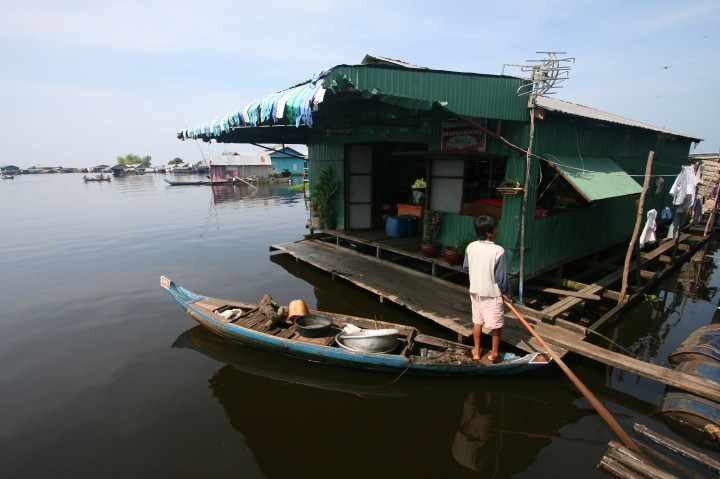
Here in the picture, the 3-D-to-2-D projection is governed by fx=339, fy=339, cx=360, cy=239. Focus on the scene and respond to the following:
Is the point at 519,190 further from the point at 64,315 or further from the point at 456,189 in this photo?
the point at 64,315

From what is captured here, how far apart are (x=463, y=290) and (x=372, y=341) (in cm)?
325

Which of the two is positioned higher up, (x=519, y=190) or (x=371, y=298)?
(x=519, y=190)

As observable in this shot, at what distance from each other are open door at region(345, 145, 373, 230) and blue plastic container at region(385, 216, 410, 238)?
5.50 feet

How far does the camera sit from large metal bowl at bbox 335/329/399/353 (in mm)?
5465

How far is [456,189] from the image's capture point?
28.8ft

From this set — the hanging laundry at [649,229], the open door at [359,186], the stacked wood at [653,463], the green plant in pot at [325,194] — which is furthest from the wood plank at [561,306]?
the green plant in pot at [325,194]

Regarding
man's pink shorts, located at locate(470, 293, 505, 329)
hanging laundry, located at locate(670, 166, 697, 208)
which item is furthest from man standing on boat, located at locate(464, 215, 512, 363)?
hanging laundry, located at locate(670, 166, 697, 208)

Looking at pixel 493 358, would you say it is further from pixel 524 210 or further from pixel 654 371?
pixel 524 210

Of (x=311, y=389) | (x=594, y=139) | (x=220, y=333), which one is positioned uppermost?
(x=594, y=139)

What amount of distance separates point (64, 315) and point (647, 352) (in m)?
13.2

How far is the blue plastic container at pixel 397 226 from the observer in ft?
36.5

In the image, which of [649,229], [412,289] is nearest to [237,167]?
[412,289]

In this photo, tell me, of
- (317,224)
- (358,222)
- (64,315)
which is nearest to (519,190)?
(358,222)

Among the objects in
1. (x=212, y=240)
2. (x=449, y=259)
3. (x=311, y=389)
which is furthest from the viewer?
(x=212, y=240)
